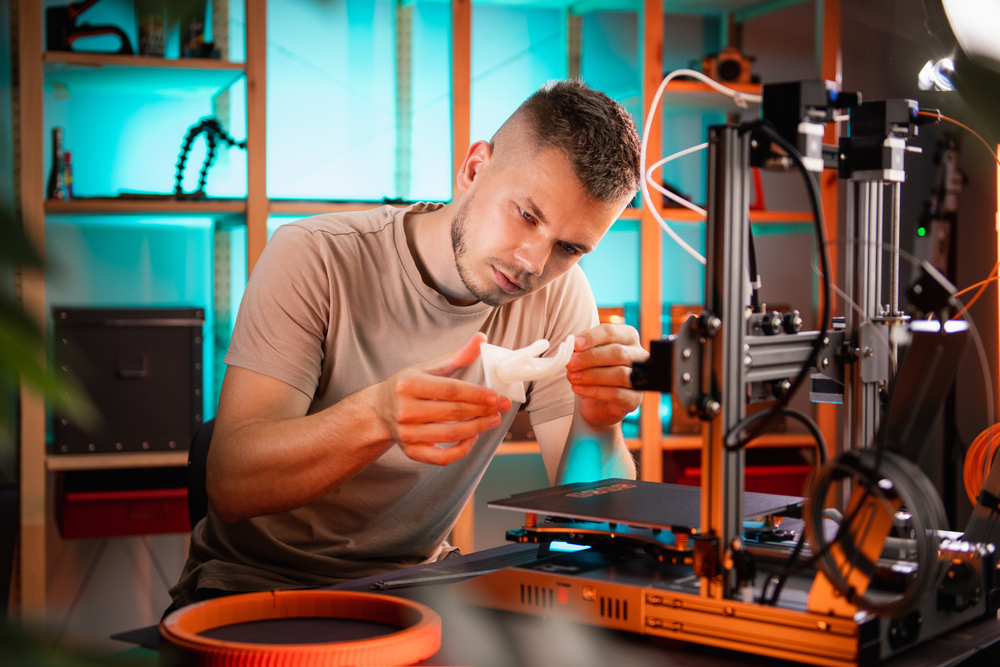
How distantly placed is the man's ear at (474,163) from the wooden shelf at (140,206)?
1185mm

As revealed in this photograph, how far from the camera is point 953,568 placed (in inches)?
32.3

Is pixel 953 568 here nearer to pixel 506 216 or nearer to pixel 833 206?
pixel 506 216

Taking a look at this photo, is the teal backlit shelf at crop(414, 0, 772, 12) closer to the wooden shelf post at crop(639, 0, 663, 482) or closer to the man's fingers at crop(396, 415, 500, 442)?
the wooden shelf post at crop(639, 0, 663, 482)

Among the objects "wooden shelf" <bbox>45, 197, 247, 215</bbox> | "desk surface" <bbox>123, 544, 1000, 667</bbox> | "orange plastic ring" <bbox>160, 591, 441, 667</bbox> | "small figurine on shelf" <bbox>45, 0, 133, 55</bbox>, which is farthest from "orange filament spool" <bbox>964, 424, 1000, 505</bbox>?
"small figurine on shelf" <bbox>45, 0, 133, 55</bbox>

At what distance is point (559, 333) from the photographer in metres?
1.68

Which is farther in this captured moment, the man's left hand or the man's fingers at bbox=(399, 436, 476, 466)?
the man's left hand

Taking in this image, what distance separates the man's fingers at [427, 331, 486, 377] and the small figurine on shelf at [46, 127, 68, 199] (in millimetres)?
1923

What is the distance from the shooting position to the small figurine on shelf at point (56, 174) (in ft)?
7.95

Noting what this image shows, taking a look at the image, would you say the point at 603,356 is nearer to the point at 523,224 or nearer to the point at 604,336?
the point at 604,336

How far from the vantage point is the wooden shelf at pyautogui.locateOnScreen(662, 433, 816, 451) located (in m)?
2.73

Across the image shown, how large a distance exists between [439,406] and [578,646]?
29cm

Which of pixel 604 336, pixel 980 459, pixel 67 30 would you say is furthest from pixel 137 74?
pixel 980 459

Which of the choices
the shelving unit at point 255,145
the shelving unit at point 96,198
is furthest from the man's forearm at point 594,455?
the shelving unit at point 96,198

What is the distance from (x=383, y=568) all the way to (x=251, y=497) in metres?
0.29
